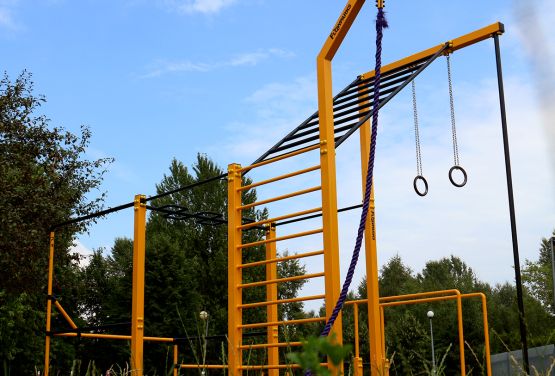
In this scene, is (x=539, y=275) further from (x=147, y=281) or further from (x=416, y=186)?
(x=416, y=186)

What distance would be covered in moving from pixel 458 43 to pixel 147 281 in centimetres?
1591

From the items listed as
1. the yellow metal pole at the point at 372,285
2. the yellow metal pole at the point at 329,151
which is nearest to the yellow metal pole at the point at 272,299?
the yellow metal pole at the point at 372,285

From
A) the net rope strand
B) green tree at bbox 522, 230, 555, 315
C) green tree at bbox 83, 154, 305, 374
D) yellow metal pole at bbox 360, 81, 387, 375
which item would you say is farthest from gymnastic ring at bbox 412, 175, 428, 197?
green tree at bbox 522, 230, 555, 315

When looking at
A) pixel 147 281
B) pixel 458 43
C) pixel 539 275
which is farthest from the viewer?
pixel 539 275

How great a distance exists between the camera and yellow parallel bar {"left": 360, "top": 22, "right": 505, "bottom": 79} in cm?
626

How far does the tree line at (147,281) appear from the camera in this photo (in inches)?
487

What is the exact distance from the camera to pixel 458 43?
670 cm

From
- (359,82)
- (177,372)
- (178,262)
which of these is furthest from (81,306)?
(359,82)

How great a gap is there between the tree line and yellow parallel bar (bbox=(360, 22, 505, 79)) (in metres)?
2.65

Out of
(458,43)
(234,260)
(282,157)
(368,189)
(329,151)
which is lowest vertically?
(368,189)

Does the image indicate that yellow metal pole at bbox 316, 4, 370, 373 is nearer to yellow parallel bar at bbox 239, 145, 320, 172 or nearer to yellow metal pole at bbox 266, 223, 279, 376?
yellow parallel bar at bbox 239, 145, 320, 172

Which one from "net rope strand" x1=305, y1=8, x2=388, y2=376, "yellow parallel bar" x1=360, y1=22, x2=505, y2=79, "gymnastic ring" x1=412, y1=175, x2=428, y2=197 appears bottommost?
"net rope strand" x1=305, y1=8, x2=388, y2=376

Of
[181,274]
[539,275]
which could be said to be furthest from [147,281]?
[539,275]

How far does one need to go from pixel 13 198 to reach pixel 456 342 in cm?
1536
